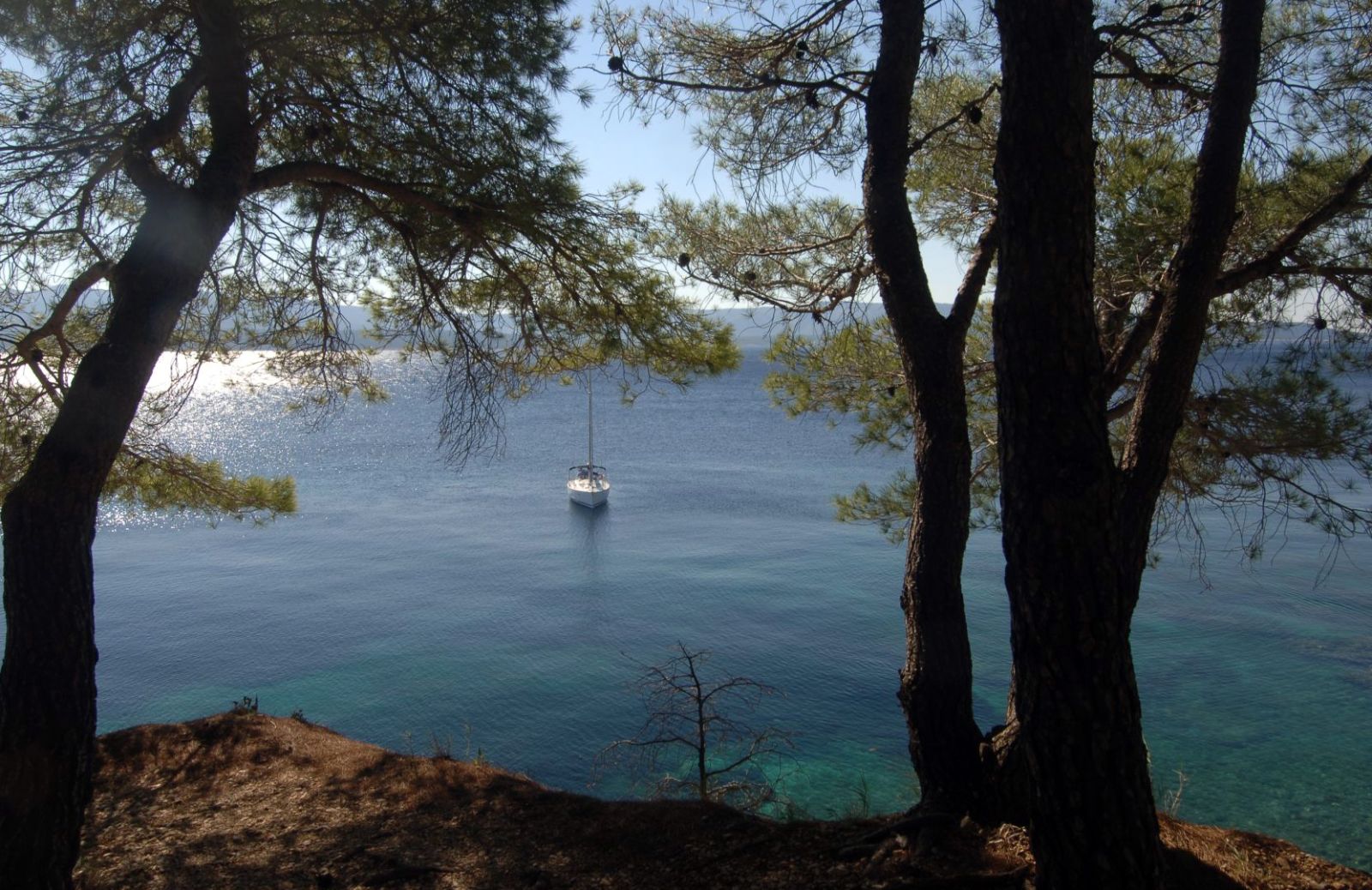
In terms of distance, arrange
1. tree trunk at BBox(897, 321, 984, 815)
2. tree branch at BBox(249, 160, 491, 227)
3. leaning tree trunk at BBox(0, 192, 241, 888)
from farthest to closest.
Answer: tree branch at BBox(249, 160, 491, 227), tree trunk at BBox(897, 321, 984, 815), leaning tree trunk at BBox(0, 192, 241, 888)

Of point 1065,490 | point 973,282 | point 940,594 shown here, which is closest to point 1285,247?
point 973,282

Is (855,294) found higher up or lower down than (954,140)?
lower down

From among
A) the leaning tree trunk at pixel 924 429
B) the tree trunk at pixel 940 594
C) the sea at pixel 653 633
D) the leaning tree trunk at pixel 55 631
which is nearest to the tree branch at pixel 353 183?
the leaning tree trunk at pixel 55 631

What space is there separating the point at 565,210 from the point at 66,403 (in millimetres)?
2054

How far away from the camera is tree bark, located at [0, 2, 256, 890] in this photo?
8.55 feet

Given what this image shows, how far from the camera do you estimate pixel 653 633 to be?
45.4 ft

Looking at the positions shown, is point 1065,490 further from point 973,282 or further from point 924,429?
point 973,282

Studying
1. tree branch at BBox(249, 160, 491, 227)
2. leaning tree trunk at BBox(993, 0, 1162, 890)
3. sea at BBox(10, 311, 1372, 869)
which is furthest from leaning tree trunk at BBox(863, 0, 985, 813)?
tree branch at BBox(249, 160, 491, 227)

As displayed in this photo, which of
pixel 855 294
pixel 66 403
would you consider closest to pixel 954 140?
pixel 855 294

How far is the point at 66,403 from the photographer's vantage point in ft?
9.18

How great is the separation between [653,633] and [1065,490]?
40.0 ft

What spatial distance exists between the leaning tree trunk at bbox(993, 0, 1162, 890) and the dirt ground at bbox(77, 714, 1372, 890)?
0.54 metres

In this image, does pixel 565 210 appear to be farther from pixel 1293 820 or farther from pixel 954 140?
pixel 1293 820

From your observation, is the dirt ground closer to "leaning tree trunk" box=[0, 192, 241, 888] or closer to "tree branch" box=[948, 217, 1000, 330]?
"leaning tree trunk" box=[0, 192, 241, 888]
